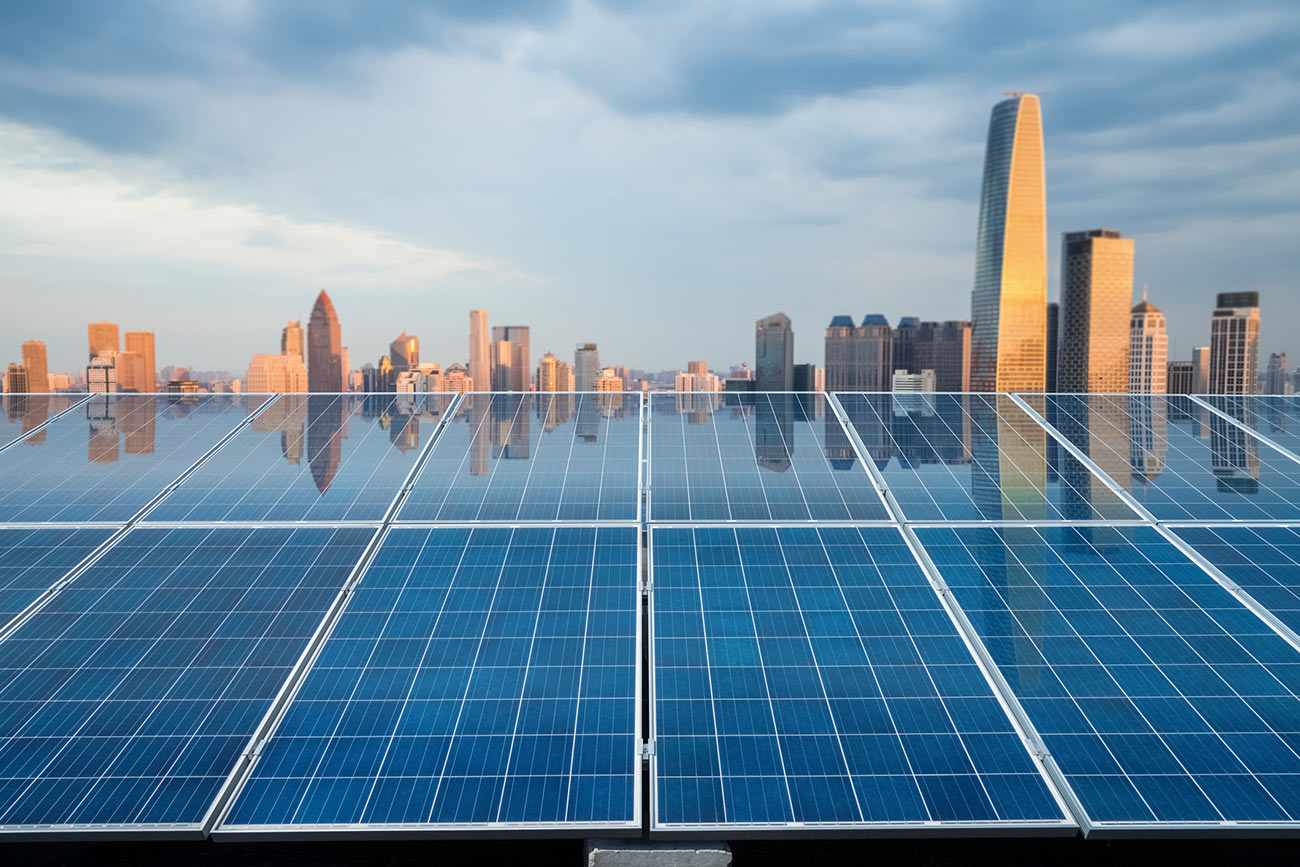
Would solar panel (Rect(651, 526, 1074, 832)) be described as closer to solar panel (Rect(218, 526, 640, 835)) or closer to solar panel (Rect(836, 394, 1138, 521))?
solar panel (Rect(218, 526, 640, 835))

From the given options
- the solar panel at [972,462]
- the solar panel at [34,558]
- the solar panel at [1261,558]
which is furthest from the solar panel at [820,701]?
the solar panel at [34,558]

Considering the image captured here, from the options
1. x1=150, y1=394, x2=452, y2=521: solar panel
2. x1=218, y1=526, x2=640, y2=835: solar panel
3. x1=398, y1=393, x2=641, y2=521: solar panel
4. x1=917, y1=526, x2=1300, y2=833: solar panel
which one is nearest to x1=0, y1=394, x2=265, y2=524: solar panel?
x1=150, y1=394, x2=452, y2=521: solar panel

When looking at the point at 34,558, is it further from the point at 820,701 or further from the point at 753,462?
the point at 820,701

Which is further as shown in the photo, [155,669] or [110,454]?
[110,454]

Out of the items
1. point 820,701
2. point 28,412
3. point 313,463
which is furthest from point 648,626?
point 28,412

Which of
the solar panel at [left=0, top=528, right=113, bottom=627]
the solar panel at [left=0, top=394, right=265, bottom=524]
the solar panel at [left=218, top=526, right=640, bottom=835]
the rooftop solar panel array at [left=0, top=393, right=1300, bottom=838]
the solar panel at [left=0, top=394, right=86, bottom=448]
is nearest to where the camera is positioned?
the solar panel at [left=218, top=526, right=640, bottom=835]

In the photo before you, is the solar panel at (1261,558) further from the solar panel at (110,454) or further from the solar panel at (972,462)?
the solar panel at (110,454)

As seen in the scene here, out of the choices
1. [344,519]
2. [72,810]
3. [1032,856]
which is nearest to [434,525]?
[344,519]

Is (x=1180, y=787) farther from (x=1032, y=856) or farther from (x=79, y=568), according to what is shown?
(x=79, y=568)
